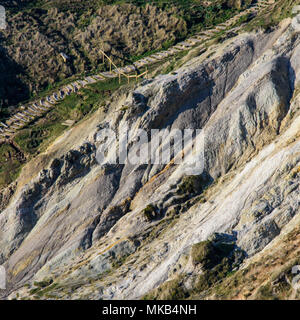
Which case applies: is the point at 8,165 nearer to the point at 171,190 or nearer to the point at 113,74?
the point at 113,74

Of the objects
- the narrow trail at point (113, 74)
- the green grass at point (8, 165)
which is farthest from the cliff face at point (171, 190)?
the narrow trail at point (113, 74)

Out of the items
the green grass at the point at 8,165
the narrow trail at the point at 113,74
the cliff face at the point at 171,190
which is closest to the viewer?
the cliff face at the point at 171,190

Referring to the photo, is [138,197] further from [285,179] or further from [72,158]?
[285,179]

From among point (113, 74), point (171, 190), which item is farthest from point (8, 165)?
point (171, 190)

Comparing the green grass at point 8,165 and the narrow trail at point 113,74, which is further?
the narrow trail at point 113,74

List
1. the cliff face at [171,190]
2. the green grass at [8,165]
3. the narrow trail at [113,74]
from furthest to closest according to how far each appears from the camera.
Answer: the narrow trail at [113,74], the green grass at [8,165], the cliff face at [171,190]

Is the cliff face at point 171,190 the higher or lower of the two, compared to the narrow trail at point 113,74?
lower

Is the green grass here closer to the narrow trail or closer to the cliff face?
the narrow trail

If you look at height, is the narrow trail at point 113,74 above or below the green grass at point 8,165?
above

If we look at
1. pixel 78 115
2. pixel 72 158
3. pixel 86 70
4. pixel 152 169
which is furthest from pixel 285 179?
pixel 86 70

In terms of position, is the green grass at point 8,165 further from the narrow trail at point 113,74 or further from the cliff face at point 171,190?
the cliff face at point 171,190

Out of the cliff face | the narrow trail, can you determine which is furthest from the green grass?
the cliff face
